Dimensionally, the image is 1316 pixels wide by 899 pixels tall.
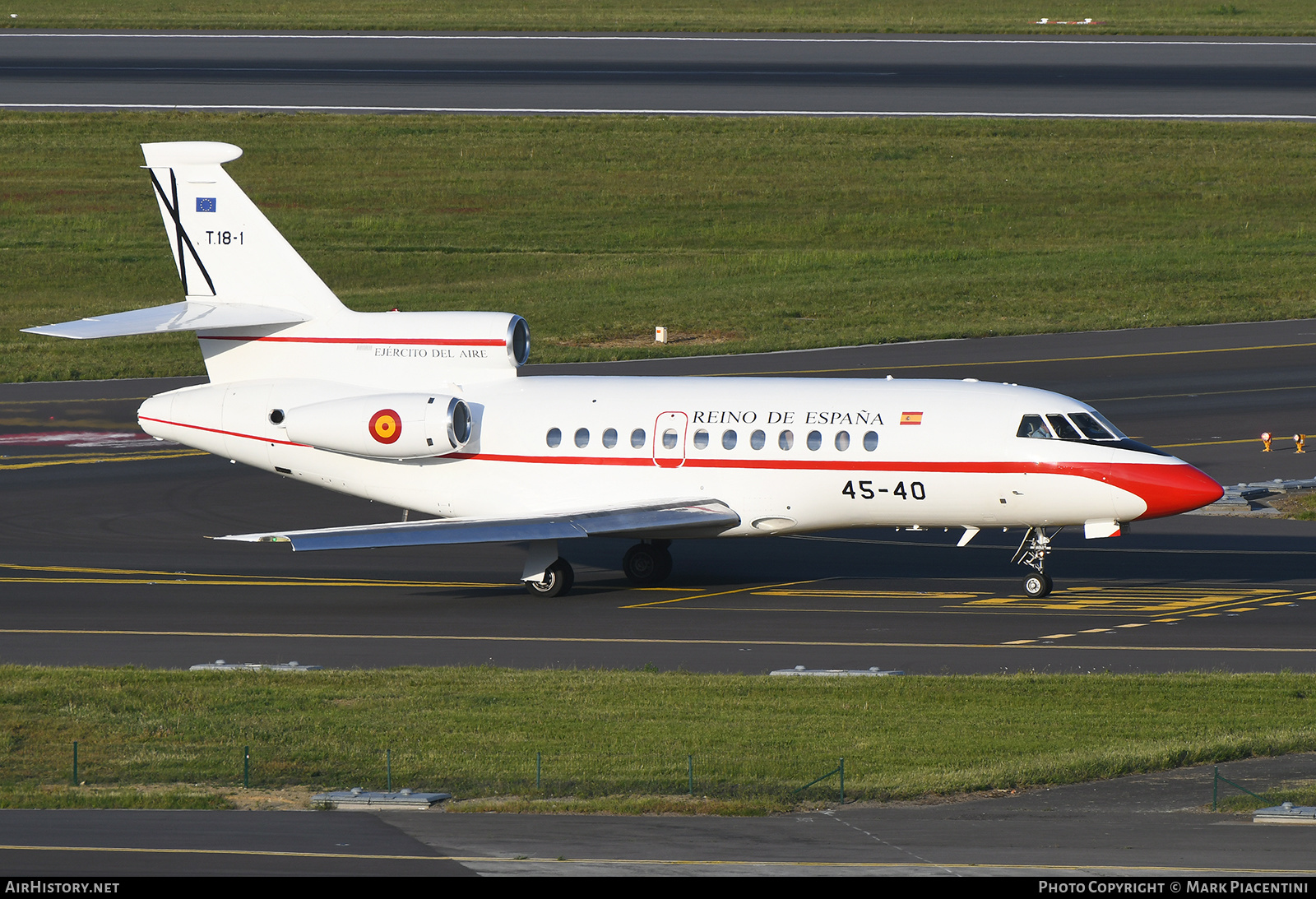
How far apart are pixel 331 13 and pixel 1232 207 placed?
6187 centimetres

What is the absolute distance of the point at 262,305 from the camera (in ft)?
109

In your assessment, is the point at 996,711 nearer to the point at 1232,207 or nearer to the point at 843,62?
the point at 1232,207

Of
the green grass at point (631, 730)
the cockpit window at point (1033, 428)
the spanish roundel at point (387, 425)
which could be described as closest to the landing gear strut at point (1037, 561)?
the cockpit window at point (1033, 428)

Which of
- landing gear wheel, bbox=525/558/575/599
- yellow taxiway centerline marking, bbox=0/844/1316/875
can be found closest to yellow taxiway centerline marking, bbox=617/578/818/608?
landing gear wheel, bbox=525/558/575/599

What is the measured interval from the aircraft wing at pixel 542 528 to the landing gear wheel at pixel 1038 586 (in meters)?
5.11

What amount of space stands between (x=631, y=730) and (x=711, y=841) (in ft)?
15.0

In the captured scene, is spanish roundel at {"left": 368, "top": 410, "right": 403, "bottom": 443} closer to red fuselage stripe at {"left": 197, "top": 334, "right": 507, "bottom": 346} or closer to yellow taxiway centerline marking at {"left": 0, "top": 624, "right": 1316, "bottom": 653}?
red fuselage stripe at {"left": 197, "top": 334, "right": 507, "bottom": 346}

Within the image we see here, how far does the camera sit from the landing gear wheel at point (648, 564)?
32562 mm

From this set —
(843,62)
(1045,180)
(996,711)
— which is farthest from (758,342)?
(843,62)

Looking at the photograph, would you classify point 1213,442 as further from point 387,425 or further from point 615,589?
point 387,425

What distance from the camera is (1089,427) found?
3028 cm

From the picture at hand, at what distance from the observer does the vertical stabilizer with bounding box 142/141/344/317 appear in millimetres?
33094

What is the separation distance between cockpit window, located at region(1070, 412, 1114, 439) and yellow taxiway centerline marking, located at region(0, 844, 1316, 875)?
50.7 feet

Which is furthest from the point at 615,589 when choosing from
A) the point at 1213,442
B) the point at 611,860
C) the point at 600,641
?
the point at 1213,442
